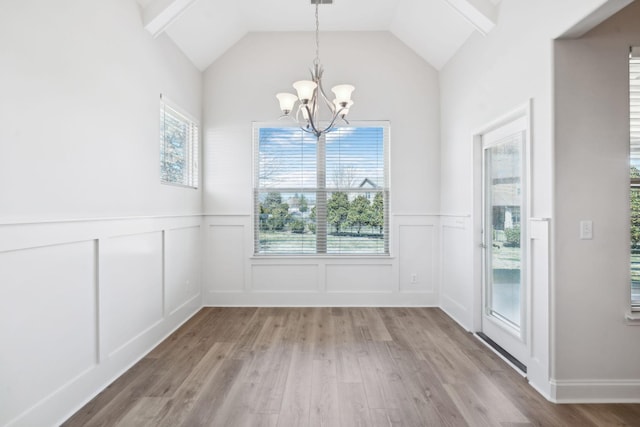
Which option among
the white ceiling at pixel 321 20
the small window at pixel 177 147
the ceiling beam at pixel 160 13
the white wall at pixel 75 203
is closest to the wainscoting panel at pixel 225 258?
the small window at pixel 177 147

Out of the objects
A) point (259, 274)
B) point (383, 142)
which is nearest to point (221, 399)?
point (259, 274)

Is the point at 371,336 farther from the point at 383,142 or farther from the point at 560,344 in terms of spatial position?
the point at 383,142

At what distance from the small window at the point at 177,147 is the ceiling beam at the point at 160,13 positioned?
0.61 meters

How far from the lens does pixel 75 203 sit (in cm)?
219

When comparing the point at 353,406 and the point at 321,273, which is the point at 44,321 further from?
the point at 321,273

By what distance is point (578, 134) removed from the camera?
7.42 ft

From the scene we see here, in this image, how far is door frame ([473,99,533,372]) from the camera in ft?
8.29

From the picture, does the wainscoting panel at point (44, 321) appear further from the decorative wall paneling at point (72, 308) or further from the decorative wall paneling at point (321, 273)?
the decorative wall paneling at point (321, 273)

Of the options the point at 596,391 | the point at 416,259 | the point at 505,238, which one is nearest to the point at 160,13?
the point at 505,238

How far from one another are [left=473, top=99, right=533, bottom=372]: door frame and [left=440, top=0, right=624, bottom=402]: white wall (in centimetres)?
1

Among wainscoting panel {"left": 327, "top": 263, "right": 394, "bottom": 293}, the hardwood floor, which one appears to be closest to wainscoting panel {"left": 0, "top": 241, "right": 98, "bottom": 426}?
the hardwood floor

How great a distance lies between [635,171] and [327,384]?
2592 millimetres

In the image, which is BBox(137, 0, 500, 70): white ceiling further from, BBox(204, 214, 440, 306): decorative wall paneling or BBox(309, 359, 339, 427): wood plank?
BBox(309, 359, 339, 427): wood plank

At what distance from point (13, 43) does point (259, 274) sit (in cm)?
327
